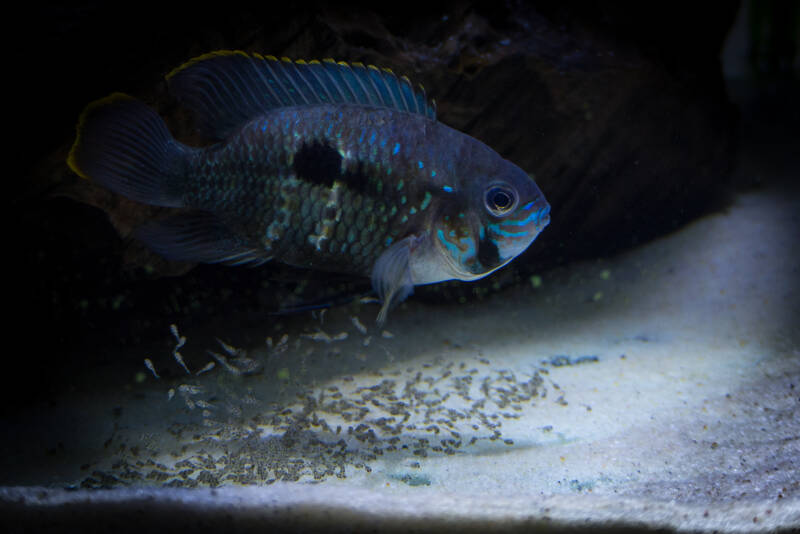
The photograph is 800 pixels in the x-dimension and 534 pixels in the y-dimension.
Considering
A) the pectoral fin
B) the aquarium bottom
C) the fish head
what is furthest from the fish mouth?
the aquarium bottom

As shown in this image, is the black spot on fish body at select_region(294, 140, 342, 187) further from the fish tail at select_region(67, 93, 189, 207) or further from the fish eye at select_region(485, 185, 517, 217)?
the fish eye at select_region(485, 185, 517, 217)

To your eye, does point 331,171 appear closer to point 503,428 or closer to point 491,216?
point 491,216

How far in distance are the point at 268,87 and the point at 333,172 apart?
1.66 feet

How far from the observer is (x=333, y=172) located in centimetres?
204

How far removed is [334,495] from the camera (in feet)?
5.17

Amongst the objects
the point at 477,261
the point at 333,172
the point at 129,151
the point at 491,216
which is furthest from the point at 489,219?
the point at 129,151

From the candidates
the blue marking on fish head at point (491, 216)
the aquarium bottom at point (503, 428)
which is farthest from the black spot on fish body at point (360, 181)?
the aquarium bottom at point (503, 428)

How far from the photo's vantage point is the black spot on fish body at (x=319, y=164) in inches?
80.5

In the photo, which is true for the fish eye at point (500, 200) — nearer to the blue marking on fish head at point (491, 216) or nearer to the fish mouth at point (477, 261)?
the blue marking on fish head at point (491, 216)

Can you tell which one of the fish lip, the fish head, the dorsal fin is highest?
the dorsal fin

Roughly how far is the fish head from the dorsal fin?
0.41m

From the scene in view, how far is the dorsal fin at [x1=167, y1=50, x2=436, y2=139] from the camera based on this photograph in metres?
2.10

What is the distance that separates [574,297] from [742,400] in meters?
1.42

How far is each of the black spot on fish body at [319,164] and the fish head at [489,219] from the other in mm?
479
